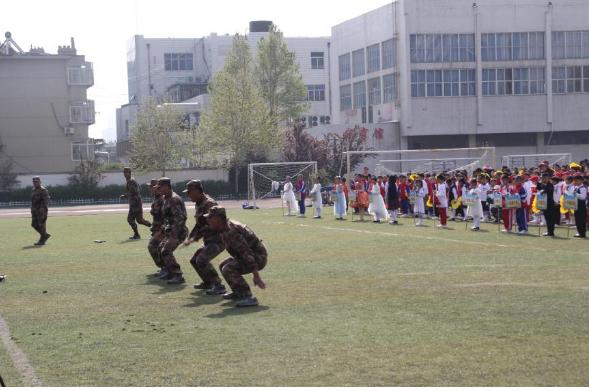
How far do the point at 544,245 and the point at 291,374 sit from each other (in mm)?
15214

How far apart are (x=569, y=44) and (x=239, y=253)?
62676 millimetres

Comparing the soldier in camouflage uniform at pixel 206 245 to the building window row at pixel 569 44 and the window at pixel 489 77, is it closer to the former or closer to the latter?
the window at pixel 489 77

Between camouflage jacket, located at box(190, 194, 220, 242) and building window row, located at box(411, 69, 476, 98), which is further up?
building window row, located at box(411, 69, 476, 98)

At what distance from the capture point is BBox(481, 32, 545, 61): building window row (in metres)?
70.1

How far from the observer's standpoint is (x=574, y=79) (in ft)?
233

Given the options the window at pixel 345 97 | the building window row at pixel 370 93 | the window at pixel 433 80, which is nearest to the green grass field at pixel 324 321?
the window at pixel 433 80

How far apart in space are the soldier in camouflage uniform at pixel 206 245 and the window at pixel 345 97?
2586 inches

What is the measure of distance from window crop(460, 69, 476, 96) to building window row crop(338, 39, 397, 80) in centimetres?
533

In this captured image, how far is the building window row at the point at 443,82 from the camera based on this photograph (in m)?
70.0

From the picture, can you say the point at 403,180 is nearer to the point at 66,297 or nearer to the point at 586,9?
the point at 66,297

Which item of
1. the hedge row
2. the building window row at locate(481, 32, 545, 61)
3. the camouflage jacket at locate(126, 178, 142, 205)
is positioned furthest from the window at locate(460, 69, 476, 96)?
the camouflage jacket at locate(126, 178, 142, 205)

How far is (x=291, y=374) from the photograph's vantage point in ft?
28.3

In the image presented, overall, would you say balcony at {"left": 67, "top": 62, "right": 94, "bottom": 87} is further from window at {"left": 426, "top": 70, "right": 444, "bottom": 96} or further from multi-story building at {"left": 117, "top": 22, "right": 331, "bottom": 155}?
window at {"left": 426, "top": 70, "right": 444, "bottom": 96}

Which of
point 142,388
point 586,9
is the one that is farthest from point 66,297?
point 586,9
